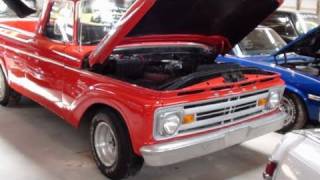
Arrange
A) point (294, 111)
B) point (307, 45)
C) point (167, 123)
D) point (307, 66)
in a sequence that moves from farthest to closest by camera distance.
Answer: point (307, 66), point (307, 45), point (294, 111), point (167, 123)

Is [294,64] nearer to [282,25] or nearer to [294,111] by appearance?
[294,111]

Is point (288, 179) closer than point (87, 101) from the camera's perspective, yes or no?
Yes

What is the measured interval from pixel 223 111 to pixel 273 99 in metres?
0.75

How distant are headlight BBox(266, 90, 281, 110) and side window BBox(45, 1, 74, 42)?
209 centimetres

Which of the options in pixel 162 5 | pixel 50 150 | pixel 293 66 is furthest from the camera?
pixel 293 66

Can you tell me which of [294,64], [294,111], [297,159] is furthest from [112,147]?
[294,64]

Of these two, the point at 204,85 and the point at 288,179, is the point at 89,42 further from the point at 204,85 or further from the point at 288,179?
the point at 288,179

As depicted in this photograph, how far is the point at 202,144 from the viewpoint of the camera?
10.5 feet

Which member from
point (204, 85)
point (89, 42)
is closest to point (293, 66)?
point (204, 85)

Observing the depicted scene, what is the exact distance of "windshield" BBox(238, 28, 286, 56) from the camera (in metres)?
5.70

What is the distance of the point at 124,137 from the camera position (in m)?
3.33

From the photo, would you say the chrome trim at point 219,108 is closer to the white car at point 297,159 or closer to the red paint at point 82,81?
the red paint at point 82,81

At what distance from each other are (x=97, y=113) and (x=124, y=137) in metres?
0.48

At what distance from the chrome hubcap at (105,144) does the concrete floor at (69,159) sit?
18 cm
